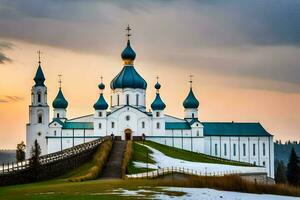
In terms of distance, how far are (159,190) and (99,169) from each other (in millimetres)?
19806

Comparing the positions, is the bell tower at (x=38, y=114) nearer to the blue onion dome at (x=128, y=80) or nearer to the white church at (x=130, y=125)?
the white church at (x=130, y=125)

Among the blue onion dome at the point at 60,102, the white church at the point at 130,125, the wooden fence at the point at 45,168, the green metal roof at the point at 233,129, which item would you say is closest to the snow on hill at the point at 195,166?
the wooden fence at the point at 45,168

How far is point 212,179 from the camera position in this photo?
44.8m

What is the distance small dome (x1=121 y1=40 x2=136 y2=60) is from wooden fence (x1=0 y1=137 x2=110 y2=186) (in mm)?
49216

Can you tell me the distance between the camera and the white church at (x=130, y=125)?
123 metres

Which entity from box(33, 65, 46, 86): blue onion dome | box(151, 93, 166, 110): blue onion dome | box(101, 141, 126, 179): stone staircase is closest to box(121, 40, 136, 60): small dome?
Result: box(151, 93, 166, 110): blue onion dome

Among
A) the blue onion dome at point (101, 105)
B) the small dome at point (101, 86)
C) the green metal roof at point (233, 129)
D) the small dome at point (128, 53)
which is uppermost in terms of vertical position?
the small dome at point (128, 53)

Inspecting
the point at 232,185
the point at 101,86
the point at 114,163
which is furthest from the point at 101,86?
the point at 232,185

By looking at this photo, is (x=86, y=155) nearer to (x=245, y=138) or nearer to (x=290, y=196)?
(x=290, y=196)

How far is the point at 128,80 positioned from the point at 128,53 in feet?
18.2

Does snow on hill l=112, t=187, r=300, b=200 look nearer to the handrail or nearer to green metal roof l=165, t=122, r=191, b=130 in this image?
the handrail

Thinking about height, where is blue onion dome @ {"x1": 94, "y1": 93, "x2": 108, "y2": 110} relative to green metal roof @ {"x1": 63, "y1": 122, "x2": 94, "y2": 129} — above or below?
above

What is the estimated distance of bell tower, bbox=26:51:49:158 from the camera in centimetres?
12238

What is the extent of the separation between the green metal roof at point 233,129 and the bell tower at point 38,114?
29109 millimetres
